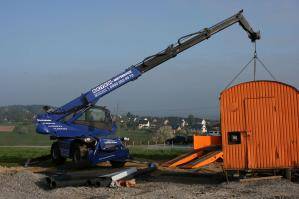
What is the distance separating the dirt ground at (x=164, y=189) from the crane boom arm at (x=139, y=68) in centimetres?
625

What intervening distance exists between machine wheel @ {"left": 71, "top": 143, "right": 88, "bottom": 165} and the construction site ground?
14.0ft

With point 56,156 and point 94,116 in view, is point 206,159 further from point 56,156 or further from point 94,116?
point 56,156

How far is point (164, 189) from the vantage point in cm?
1449

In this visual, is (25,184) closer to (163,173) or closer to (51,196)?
(51,196)

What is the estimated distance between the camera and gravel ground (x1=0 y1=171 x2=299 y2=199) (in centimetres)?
1323

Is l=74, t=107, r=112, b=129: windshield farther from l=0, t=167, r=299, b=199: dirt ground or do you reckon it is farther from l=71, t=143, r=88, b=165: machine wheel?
l=0, t=167, r=299, b=199: dirt ground

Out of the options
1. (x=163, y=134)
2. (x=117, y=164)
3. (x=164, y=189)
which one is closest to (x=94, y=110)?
(x=117, y=164)

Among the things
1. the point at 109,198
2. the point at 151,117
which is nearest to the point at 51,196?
the point at 109,198

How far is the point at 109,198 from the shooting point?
13109mm

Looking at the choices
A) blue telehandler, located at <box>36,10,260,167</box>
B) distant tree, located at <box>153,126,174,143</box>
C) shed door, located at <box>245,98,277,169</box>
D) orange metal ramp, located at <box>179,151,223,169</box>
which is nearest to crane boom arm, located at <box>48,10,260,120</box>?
blue telehandler, located at <box>36,10,260,167</box>

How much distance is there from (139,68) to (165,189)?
32.0ft

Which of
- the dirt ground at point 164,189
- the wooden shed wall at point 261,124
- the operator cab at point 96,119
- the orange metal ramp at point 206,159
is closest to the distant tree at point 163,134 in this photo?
the operator cab at point 96,119

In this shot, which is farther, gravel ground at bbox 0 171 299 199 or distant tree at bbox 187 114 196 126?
distant tree at bbox 187 114 196 126

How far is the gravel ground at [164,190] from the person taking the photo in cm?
1323
